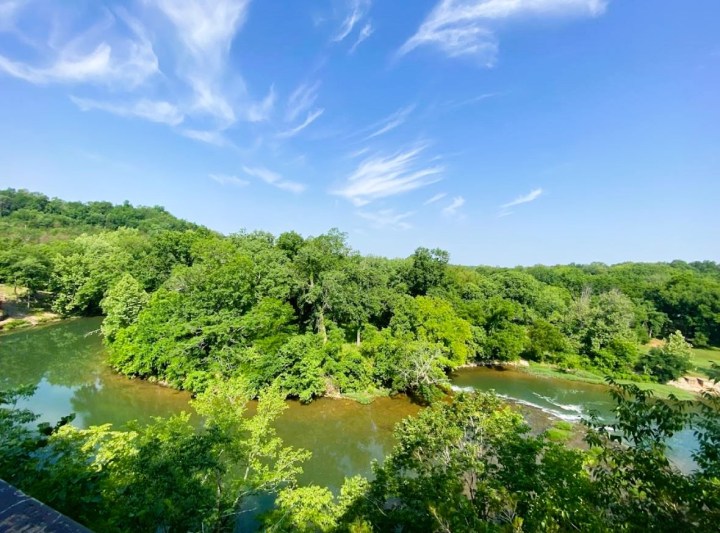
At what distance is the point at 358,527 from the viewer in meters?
6.86

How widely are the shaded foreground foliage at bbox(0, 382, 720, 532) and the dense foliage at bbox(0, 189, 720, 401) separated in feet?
30.9

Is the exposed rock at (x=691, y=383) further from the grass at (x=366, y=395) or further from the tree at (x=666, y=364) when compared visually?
the grass at (x=366, y=395)

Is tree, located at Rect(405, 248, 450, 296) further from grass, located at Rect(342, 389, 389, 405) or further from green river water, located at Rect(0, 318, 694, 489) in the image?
grass, located at Rect(342, 389, 389, 405)

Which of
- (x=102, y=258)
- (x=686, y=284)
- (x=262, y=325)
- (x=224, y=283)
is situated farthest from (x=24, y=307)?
(x=686, y=284)

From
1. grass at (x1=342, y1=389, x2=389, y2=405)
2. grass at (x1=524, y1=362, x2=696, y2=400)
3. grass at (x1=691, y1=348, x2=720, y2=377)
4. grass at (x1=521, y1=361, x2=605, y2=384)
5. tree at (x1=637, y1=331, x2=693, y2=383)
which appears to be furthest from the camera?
grass at (x1=691, y1=348, x2=720, y2=377)

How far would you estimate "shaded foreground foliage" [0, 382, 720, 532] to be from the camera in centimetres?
442

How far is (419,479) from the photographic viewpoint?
335 inches

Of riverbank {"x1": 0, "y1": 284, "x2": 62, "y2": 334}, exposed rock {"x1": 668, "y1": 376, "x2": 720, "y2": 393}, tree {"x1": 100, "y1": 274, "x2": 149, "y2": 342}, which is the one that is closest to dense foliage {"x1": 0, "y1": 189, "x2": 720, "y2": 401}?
tree {"x1": 100, "y1": 274, "x2": 149, "y2": 342}

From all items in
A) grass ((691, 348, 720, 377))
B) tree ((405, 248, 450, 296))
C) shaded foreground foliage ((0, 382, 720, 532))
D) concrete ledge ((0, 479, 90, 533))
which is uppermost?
tree ((405, 248, 450, 296))

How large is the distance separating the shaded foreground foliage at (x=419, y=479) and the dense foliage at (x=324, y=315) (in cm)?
941

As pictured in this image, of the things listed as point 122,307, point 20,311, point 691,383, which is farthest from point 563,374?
point 20,311

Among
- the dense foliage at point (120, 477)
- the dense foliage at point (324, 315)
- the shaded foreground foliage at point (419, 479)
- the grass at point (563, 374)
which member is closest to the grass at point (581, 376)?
the grass at point (563, 374)

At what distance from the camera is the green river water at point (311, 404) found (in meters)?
16.6

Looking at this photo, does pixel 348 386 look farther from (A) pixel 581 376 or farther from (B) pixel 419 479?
(A) pixel 581 376
